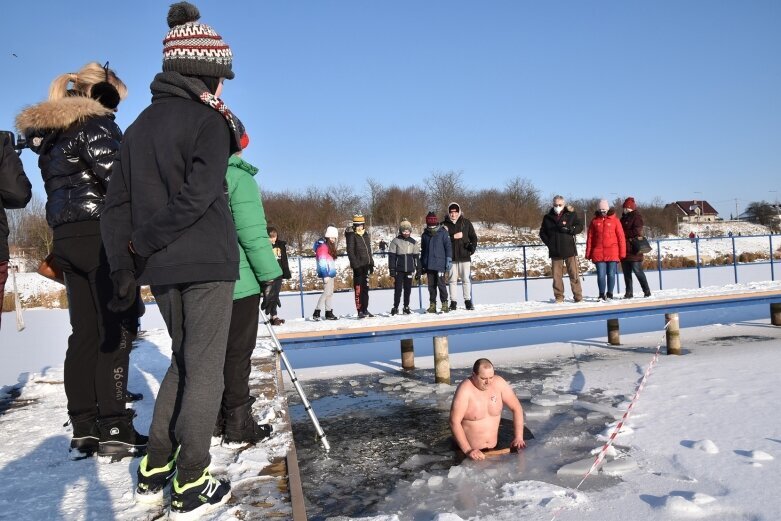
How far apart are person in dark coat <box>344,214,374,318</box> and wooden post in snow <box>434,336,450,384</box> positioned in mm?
1819

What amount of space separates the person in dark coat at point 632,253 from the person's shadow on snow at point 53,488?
26.3ft

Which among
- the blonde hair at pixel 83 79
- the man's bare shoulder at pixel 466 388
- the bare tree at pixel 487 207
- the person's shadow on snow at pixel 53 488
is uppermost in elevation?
the bare tree at pixel 487 207

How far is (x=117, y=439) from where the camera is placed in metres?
2.70

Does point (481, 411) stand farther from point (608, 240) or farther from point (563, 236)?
point (608, 240)

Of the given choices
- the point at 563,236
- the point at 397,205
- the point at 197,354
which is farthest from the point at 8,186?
the point at 397,205

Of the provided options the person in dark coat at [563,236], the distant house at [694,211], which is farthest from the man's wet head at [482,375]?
the distant house at [694,211]

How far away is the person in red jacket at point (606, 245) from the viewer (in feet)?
29.5

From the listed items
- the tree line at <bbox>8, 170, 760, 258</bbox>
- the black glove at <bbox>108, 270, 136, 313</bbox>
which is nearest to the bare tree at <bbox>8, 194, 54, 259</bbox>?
the tree line at <bbox>8, 170, 760, 258</bbox>

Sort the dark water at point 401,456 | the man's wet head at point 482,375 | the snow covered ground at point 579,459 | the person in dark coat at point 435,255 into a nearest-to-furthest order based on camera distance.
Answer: the snow covered ground at point 579,459 < the dark water at point 401,456 < the man's wet head at point 482,375 < the person in dark coat at point 435,255

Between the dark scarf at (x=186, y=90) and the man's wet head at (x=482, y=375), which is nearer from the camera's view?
the dark scarf at (x=186, y=90)

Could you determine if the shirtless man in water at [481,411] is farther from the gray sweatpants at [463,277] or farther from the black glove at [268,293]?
the gray sweatpants at [463,277]

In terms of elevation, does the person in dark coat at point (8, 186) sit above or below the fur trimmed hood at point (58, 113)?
below

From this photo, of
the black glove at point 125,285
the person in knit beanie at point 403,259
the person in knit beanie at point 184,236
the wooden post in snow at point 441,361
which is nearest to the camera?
the person in knit beanie at point 184,236

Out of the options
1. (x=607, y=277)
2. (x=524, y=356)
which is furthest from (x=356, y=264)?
(x=607, y=277)
